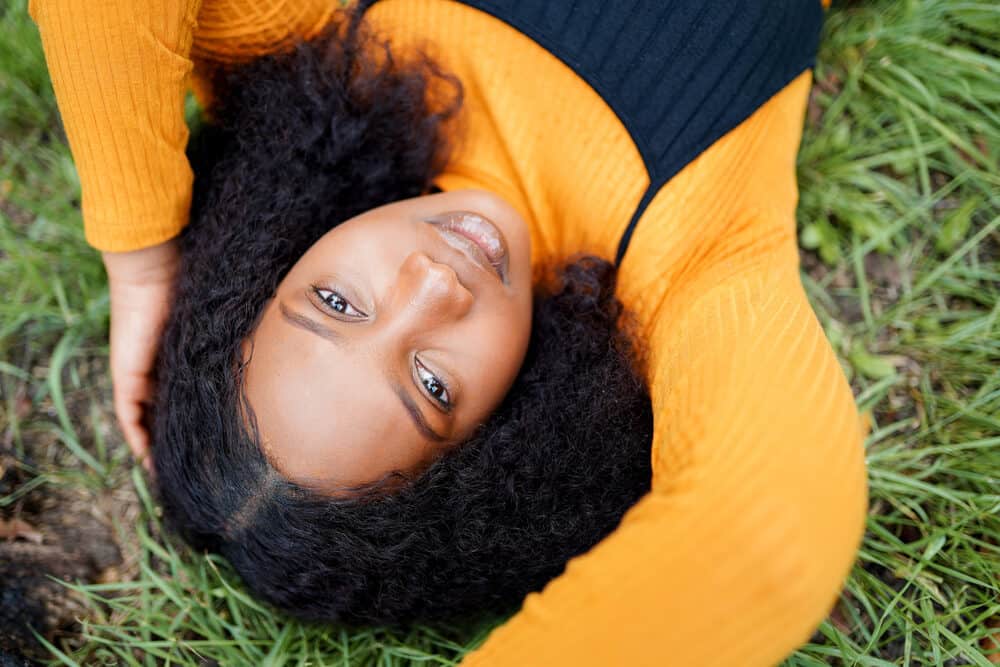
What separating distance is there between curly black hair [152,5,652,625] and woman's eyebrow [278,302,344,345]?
0.18 meters

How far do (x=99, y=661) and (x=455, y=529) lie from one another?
116 centimetres

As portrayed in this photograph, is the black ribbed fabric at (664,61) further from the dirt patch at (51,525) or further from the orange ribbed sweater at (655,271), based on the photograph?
the dirt patch at (51,525)

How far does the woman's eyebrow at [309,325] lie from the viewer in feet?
5.08

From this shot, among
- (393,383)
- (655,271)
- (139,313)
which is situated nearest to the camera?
(393,383)

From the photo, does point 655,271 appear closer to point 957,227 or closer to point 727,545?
point 727,545

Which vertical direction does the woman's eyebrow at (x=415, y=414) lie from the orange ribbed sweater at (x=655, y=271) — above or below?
below

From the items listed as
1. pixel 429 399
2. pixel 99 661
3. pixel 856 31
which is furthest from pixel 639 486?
pixel 856 31

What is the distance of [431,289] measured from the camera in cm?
156

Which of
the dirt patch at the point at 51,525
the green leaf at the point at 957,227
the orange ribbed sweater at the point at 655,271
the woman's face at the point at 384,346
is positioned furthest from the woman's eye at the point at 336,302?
the green leaf at the point at 957,227

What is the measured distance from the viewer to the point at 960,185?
8.25 ft

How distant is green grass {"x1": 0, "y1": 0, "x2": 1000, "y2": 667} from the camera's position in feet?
6.78

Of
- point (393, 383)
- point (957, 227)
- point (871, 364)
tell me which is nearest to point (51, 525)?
point (393, 383)

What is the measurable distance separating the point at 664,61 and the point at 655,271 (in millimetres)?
502

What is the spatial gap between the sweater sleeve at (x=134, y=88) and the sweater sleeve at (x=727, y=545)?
1.32 meters
